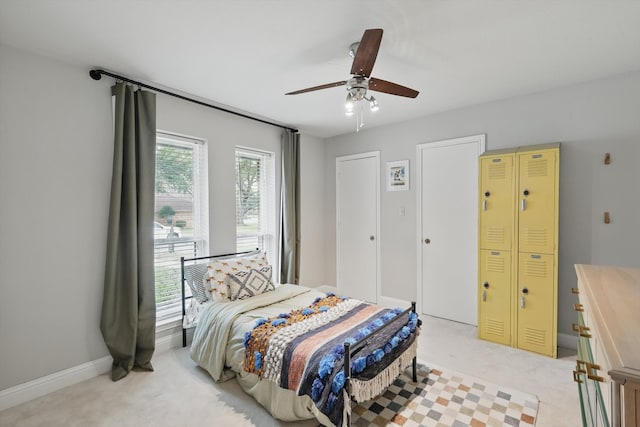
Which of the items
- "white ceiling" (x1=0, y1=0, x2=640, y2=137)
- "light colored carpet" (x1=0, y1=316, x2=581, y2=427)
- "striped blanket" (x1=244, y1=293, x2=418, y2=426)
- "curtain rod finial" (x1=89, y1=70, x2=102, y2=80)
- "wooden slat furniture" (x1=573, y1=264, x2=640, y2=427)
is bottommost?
"light colored carpet" (x1=0, y1=316, x2=581, y2=427)

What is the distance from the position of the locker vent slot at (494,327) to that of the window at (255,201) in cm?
266

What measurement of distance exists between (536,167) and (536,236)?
66 centimetres

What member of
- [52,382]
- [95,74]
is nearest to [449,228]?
[95,74]

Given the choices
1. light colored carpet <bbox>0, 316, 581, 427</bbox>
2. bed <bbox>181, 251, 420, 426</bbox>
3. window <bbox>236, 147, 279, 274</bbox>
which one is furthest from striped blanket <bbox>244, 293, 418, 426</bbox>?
window <bbox>236, 147, 279, 274</bbox>

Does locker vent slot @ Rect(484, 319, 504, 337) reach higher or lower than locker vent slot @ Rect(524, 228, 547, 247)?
lower

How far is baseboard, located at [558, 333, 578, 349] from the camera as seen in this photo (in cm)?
289

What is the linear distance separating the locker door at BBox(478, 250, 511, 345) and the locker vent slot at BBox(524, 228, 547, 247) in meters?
0.23

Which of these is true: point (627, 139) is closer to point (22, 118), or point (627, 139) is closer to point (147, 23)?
point (147, 23)

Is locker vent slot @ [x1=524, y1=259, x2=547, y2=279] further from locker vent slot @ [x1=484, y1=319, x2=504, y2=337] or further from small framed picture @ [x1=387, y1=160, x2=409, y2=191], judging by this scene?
small framed picture @ [x1=387, y1=160, x2=409, y2=191]

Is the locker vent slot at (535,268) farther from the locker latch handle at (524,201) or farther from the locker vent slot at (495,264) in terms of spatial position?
the locker latch handle at (524,201)

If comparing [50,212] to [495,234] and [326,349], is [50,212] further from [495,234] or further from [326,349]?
[495,234]

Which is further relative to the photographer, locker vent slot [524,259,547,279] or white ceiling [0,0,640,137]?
locker vent slot [524,259,547,279]

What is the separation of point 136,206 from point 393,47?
2524 millimetres

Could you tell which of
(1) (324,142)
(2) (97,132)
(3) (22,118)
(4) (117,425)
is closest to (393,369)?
(4) (117,425)
